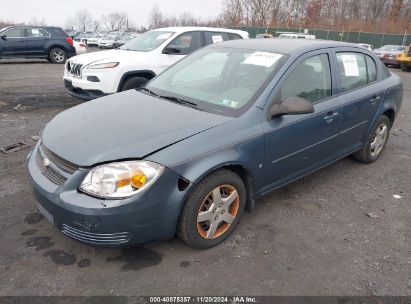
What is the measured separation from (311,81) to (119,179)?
2196 millimetres

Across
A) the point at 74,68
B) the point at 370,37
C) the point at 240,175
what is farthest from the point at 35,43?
the point at 370,37

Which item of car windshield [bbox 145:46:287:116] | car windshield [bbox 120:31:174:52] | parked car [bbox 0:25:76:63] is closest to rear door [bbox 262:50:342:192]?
car windshield [bbox 145:46:287:116]

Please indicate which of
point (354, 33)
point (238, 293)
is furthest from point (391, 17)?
point (238, 293)

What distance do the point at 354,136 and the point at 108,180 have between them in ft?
10.1

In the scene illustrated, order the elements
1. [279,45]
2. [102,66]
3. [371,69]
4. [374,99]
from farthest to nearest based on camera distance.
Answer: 1. [102,66]
2. [371,69]
3. [374,99]
4. [279,45]

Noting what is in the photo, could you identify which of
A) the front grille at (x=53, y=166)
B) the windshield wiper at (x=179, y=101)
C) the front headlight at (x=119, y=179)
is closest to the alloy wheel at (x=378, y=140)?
the windshield wiper at (x=179, y=101)

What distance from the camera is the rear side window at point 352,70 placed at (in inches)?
156

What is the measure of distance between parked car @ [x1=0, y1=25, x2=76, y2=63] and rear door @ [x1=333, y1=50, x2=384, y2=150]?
1437cm

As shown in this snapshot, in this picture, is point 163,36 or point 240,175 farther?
point 163,36

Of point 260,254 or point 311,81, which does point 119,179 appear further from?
point 311,81

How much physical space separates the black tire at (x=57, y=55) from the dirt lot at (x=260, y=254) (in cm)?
1311

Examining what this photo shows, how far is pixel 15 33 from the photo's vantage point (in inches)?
584

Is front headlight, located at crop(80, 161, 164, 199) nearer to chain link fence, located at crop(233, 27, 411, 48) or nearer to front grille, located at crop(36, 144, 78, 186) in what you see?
front grille, located at crop(36, 144, 78, 186)

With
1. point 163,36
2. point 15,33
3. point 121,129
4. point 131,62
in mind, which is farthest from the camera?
point 15,33
